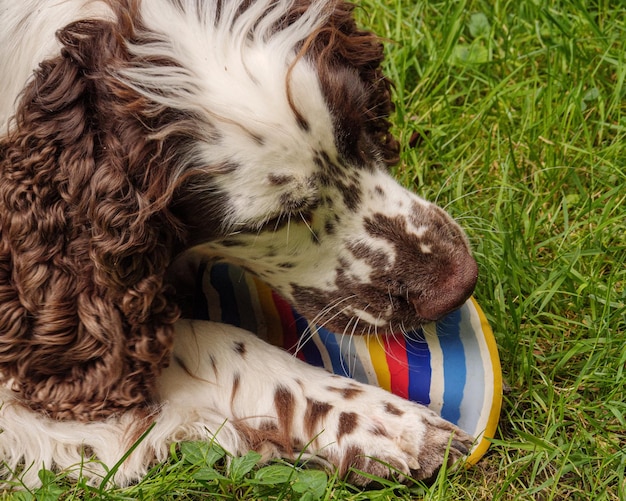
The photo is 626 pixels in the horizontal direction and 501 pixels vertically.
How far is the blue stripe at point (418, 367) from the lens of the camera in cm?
353

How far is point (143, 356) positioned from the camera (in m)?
3.36

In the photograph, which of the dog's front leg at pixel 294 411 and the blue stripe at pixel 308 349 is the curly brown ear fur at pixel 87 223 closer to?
the dog's front leg at pixel 294 411

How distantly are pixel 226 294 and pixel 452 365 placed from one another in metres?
0.90

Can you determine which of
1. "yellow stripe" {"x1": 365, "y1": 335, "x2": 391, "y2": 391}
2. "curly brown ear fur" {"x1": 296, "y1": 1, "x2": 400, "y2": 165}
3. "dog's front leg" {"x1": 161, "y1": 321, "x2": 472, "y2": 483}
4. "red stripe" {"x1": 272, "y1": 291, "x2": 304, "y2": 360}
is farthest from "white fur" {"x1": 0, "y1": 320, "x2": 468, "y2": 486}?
"curly brown ear fur" {"x1": 296, "y1": 1, "x2": 400, "y2": 165}

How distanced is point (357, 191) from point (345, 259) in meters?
0.23

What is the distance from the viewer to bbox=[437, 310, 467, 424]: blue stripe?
347 cm

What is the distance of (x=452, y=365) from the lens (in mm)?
3506

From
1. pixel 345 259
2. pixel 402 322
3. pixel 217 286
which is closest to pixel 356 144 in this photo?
pixel 345 259

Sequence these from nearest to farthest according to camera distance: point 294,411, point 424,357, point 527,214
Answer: point 294,411
point 424,357
point 527,214

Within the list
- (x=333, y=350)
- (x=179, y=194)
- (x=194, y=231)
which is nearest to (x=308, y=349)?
(x=333, y=350)

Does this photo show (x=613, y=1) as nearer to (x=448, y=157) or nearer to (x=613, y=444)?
(x=448, y=157)

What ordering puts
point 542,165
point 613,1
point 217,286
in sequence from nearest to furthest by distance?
point 217,286
point 542,165
point 613,1

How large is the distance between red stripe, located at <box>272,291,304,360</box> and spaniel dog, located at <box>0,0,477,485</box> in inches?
8.6

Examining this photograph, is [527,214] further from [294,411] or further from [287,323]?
[294,411]
